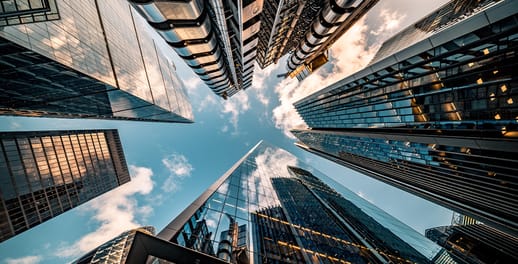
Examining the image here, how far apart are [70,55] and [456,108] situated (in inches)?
1240

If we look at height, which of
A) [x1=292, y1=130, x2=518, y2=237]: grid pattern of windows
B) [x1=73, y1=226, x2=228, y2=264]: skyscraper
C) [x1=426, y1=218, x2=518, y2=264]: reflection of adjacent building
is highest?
[x1=73, y1=226, x2=228, y2=264]: skyscraper

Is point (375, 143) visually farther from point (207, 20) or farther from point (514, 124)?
point (207, 20)

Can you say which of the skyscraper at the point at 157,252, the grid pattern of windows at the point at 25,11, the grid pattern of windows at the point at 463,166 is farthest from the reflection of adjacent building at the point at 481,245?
the grid pattern of windows at the point at 25,11

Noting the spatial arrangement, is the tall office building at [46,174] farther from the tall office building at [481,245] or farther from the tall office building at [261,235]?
the tall office building at [481,245]

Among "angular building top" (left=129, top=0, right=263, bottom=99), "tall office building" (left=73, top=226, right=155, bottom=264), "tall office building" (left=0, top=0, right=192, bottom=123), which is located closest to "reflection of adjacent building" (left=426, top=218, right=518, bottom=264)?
"angular building top" (left=129, top=0, right=263, bottom=99)

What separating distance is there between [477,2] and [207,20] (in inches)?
1330

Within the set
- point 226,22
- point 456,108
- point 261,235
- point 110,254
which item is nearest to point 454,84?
point 456,108

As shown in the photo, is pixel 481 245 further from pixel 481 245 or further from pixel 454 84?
pixel 454 84

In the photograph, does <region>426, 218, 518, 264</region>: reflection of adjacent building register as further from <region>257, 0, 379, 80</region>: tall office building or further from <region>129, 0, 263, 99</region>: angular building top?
<region>129, 0, 263, 99</region>: angular building top

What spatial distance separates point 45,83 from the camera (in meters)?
15.6

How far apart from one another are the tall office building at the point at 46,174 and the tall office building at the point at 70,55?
41936mm

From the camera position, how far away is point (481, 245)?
41031 millimetres

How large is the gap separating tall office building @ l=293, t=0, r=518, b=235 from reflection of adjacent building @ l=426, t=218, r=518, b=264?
66.5 ft

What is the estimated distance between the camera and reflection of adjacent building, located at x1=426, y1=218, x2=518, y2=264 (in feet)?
119
